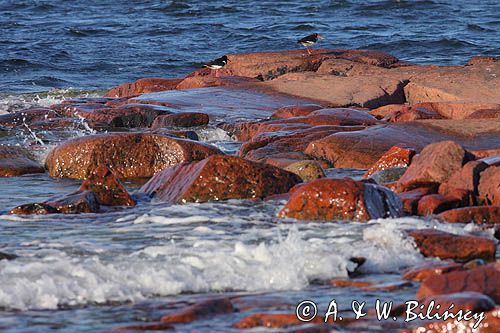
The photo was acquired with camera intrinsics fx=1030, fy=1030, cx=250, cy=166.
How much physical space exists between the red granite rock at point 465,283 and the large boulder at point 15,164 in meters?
5.12

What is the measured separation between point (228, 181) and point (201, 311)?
2776 millimetres

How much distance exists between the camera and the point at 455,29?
974 inches

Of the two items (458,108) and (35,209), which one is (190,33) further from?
(35,209)

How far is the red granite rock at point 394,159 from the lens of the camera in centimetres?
A: 808

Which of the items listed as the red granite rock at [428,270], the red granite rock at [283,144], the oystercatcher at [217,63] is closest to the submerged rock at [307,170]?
the red granite rock at [283,144]

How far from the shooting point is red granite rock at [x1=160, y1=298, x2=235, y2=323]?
14.7 ft

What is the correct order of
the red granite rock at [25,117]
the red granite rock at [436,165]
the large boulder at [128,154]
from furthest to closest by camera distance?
the red granite rock at [25,117]
the large boulder at [128,154]
the red granite rock at [436,165]

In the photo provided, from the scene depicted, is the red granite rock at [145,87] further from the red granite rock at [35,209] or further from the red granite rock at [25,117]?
the red granite rock at [35,209]

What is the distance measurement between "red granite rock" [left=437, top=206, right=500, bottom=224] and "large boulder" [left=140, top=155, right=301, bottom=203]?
1385 mm

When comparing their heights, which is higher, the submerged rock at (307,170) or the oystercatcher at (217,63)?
the submerged rock at (307,170)

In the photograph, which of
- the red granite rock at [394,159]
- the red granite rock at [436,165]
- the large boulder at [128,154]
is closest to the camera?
the red granite rock at [436,165]

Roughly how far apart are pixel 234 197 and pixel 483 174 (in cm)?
173

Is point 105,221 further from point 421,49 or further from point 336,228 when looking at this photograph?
point 421,49

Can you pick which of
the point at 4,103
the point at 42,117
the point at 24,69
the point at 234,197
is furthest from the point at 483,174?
the point at 24,69
